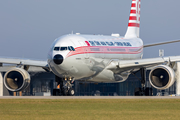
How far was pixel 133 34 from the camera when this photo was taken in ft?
139

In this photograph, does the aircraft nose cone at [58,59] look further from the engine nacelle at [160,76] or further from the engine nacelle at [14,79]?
the engine nacelle at [160,76]

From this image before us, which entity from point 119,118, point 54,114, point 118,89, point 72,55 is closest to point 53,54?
point 72,55

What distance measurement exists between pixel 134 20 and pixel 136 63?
12551mm

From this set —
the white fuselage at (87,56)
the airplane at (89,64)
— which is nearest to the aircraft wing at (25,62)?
the airplane at (89,64)

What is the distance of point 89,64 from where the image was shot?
1181 inches

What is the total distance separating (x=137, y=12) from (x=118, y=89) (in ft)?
77.9

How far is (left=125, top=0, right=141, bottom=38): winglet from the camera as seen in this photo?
42625mm

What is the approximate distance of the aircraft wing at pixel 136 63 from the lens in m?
31.1

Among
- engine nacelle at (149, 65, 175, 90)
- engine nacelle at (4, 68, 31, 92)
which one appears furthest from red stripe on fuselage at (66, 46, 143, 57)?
engine nacelle at (149, 65, 175, 90)

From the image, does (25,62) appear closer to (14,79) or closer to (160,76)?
(14,79)

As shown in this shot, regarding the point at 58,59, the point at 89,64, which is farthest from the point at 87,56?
the point at 58,59

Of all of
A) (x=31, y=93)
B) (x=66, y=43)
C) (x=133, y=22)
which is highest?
(x=133, y=22)

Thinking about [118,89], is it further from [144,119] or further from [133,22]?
[144,119]

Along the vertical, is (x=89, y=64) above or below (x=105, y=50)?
below
